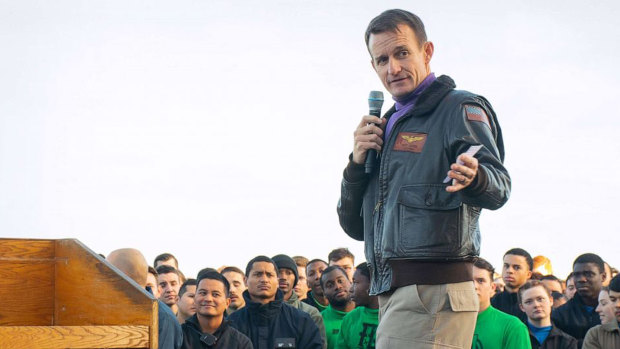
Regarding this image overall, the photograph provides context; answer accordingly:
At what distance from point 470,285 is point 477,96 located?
752 mm

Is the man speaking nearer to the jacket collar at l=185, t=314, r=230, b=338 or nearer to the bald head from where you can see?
the bald head

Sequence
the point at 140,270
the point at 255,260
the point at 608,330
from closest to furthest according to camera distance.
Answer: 1. the point at 140,270
2. the point at 608,330
3. the point at 255,260

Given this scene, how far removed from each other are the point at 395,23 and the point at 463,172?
83 cm

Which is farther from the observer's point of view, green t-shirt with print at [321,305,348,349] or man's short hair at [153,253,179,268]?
man's short hair at [153,253,179,268]

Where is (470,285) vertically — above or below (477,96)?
below

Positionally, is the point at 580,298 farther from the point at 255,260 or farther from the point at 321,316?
the point at 255,260

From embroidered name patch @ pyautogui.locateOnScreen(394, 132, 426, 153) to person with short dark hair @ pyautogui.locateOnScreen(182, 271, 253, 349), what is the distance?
4.90 meters

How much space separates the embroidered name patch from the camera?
3.20 meters

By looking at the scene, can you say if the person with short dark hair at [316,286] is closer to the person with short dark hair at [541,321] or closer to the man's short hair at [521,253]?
the man's short hair at [521,253]

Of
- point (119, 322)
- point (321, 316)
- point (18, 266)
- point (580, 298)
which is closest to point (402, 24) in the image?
point (119, 322)

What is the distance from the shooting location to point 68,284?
356 cm

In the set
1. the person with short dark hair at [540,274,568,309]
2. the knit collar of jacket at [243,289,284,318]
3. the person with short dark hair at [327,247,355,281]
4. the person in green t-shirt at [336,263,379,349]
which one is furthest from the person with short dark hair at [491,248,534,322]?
the knit collar of jacket at [243,289,284,318]

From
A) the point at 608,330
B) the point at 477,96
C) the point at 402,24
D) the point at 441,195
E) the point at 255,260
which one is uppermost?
the point at 402,24

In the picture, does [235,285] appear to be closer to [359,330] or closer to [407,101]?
[359,330]
